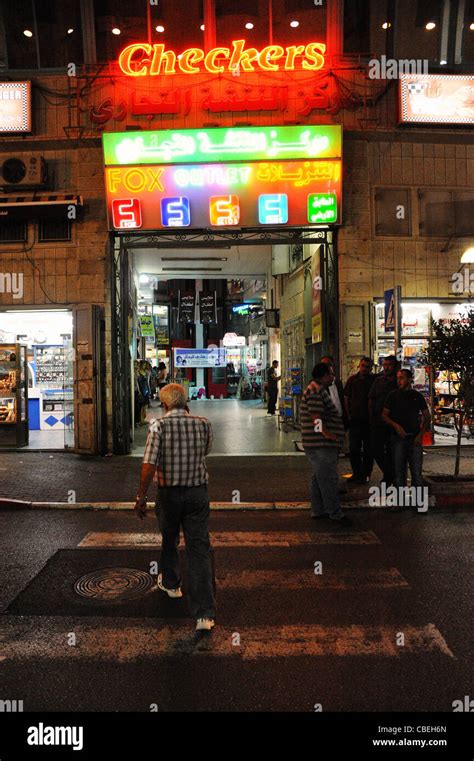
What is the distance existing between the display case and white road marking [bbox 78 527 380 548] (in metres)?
7.16

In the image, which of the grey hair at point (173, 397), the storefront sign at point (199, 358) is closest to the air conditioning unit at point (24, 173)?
the grey hair at point (173, 397)

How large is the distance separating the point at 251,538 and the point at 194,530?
2.52 meters

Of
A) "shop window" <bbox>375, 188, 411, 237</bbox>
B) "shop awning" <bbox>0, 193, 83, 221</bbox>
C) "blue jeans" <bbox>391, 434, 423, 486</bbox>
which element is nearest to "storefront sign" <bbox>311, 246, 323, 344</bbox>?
"shop window" <bbox>375, 188, 411, 237</bbox>

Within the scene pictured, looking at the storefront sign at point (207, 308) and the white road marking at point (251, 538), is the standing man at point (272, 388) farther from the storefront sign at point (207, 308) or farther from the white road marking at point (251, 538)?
the white road marking at point (251, 538)

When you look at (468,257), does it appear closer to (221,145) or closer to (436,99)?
(436,99)

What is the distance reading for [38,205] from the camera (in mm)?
12727

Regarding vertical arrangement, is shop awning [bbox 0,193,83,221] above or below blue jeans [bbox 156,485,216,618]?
above

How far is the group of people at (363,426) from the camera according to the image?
753 centimetres

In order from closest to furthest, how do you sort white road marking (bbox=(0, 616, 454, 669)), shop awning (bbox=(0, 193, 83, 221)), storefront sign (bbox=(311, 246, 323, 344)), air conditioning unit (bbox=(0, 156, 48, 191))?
white road marking (bbox=(0, 616, 454, 669)) → shop awning (bbox=(0, 193, 83, 221)) → air conditioning unit (bbox=(0, 156, 48, 191)) → storefront sign (bbox=(311, 246, 323, 344))

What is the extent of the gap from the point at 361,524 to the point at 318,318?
7.18 metres

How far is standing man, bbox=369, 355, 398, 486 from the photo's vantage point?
900cm

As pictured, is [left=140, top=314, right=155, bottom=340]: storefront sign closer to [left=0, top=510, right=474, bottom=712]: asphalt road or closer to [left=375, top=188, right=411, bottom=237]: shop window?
[left=375, top=188, right=411, bottom=237]: shop window
